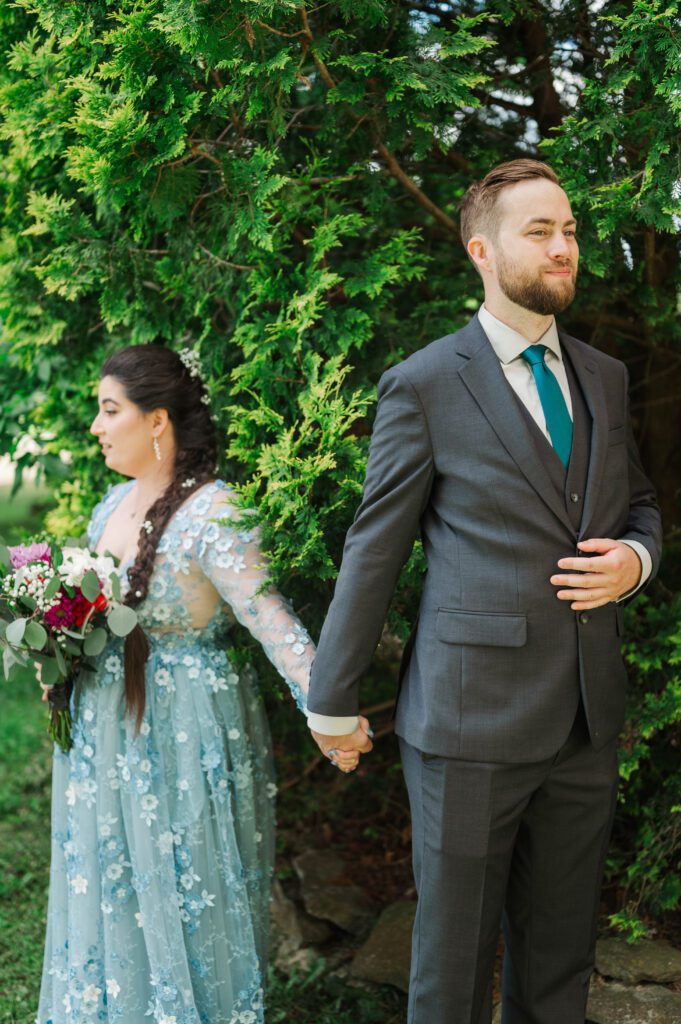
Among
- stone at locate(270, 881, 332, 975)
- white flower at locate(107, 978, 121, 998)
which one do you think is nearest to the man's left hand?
white flower at locate(107, 978, 121, 998)

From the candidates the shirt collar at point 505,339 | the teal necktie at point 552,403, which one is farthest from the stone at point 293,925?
the shirt collar at point 505,339

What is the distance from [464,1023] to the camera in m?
2.31

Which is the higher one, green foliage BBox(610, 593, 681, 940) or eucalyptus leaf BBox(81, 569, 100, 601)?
eucalyptus leaf BBox(81, 569, 100, 601)

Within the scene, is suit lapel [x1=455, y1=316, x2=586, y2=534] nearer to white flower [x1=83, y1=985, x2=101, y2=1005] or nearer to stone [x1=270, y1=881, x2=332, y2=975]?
white flower [x1=83, y1=985, x2=101, y2=1005]

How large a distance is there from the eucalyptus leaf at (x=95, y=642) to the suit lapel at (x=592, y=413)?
1.45 metres

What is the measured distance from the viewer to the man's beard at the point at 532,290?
2166 mm

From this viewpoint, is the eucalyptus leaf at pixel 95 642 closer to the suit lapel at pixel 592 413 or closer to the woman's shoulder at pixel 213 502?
the woman's shoulder at pixel 213 502

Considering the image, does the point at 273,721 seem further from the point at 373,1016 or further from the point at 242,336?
the point at 242,336

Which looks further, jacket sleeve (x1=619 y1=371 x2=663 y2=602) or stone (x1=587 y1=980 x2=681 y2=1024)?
stone (x1=587 y1=980 x2=681 y2=1024)

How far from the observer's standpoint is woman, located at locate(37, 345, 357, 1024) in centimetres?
281

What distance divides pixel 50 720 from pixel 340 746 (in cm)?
114

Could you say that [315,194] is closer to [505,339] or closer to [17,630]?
[505,339]

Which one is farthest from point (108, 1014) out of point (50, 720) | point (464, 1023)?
point (464, 1023)

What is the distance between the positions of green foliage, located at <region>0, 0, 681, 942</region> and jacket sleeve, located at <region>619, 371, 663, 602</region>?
2.26ft
